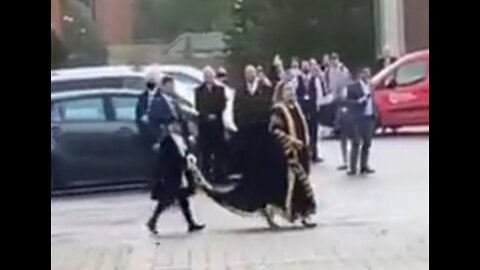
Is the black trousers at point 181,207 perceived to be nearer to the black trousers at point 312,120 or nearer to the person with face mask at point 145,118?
the person with face mask at point 145,118

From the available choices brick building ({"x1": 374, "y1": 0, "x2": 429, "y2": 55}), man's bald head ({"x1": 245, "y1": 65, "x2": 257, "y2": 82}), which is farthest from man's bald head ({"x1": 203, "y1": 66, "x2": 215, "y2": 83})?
brick building ({"x1": 374, "y1": 0, "x2": 429, "y2": 55})

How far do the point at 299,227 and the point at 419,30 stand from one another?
0.86 m

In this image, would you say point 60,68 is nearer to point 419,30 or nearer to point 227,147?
point 227,147

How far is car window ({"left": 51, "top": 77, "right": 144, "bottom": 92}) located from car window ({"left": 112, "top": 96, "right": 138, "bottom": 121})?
6 cm

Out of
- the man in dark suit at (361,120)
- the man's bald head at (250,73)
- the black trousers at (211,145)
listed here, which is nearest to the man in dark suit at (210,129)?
the black trousers at (211,145)

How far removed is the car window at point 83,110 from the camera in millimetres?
3932

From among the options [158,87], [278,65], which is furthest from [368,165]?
[158,87]

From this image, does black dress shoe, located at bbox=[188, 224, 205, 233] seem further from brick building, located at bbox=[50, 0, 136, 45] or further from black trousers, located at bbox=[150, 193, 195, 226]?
brick building, located at bbox=[50, 0, 136, 45]

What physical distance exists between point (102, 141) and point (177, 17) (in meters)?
0.52

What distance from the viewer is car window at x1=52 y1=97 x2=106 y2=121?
3.93 meters

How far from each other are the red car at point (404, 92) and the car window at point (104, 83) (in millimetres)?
829

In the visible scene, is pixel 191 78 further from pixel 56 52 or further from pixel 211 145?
pixel 56 52

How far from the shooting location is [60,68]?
12.6ft
